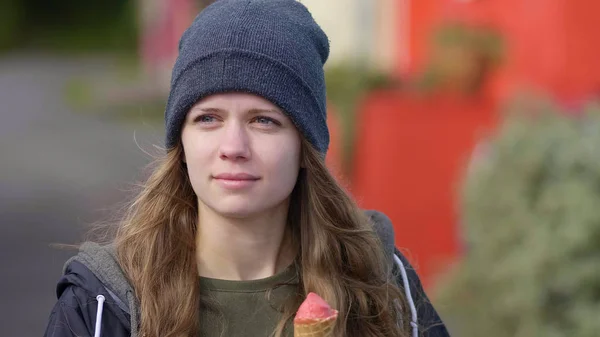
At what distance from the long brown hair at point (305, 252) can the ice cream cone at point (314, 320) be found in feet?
0.70

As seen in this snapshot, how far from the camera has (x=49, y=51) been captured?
27.2m

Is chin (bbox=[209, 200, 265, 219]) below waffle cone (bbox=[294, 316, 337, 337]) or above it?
above

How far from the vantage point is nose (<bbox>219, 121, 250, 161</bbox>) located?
2369mm

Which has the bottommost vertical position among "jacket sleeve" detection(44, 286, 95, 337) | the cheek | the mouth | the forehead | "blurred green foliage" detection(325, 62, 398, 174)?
"jacket sleeve" detection(44, 286, 95, 337)

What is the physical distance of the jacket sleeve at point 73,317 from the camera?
91.6 inches

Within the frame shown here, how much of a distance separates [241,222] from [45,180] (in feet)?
33.1

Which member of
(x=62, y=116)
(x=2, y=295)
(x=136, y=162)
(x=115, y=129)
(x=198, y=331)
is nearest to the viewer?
(x=198, y=331)

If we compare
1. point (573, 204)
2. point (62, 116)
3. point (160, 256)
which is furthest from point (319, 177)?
point (62, 116)

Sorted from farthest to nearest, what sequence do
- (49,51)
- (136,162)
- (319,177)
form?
1. (49,51)
2. (136,162)
3. (319,177)

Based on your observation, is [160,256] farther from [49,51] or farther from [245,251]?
[49,51]

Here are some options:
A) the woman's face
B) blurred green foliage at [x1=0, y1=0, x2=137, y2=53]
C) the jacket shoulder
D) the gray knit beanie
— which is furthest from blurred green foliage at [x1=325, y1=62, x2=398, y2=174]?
blurred green foliage at [x1=0, y1=0, x2=137, y2=53]

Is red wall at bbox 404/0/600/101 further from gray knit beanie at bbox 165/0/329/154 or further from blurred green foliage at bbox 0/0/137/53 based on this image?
blurred green foliage at bbox 0/0/137/53

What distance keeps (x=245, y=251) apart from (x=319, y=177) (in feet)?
0.93

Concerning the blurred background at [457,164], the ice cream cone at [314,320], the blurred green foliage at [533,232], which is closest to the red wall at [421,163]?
the blurred background at [457,164]
